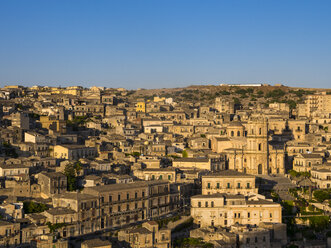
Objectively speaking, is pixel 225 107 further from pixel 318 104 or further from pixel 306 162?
pixel 306 162

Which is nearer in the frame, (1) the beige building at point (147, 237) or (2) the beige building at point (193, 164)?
(1) the beige building at point (147, 237)

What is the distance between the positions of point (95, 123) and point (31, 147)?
71.3 ft

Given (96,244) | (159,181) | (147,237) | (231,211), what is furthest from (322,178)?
(96,244)

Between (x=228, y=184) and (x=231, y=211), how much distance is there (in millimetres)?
6084

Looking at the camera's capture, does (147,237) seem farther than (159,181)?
No

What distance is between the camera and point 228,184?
63.7 meters

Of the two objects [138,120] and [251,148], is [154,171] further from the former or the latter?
[138,120]

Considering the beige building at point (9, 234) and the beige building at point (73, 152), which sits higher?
the beige building at point (73, 152)

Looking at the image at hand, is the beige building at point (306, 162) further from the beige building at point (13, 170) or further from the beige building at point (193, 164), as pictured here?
the beige building at point (13, 170)

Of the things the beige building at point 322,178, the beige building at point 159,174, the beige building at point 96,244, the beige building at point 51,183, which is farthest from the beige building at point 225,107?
the beige building at point 96,244

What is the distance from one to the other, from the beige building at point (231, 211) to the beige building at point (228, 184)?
3.83 meters

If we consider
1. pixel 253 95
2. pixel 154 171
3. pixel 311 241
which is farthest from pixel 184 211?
pixel 253 95

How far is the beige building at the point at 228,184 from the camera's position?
6338cm

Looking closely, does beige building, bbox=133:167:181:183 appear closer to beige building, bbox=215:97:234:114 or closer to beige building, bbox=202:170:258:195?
beige building, bbox=202:170:258:195
